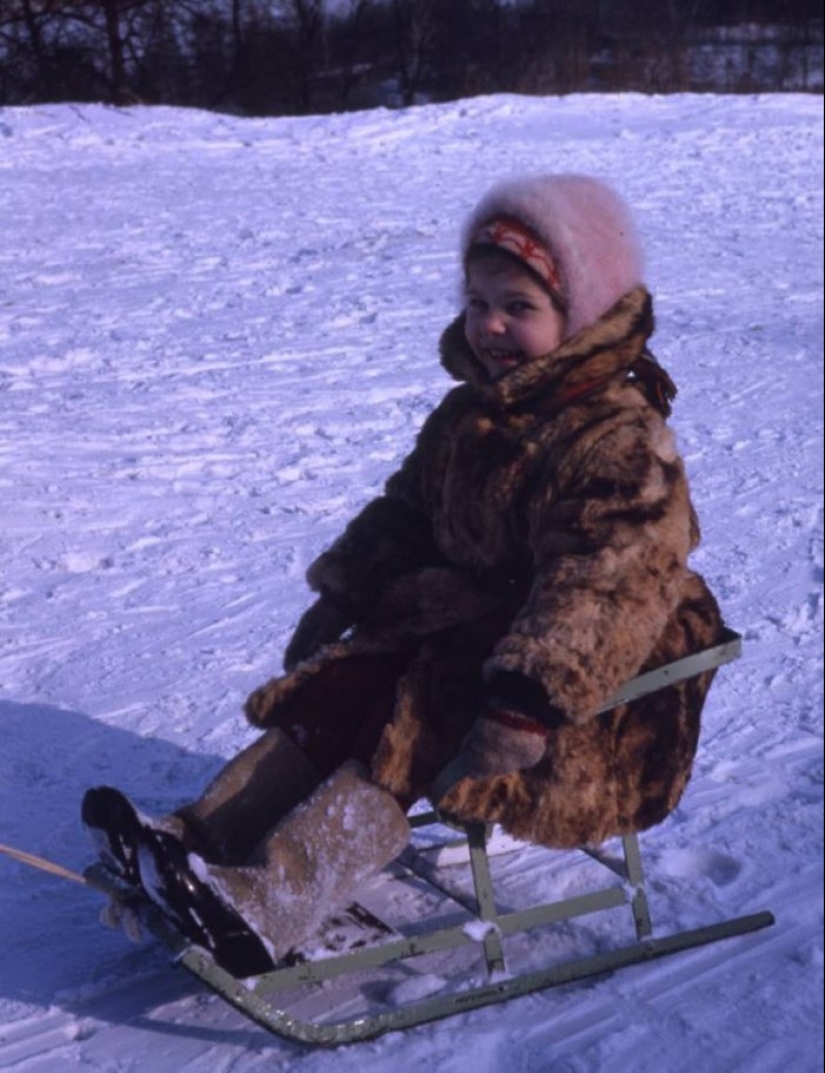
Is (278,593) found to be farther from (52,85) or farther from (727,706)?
(52,85)

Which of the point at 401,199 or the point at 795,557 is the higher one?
the point at 401,199

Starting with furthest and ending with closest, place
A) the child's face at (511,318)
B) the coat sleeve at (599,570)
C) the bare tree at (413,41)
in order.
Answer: the bare tree at (413,41)
the child's face at (511,318)
the coat sleeve at (599,570)

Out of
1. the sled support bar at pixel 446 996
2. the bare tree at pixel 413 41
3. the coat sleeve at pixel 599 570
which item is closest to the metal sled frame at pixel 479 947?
the sled support bar at pixel 446 996

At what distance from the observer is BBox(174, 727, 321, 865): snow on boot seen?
248 cm

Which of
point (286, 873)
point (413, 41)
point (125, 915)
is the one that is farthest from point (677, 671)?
point (413, 41)

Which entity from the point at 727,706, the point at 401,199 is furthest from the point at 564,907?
the point at 401,199

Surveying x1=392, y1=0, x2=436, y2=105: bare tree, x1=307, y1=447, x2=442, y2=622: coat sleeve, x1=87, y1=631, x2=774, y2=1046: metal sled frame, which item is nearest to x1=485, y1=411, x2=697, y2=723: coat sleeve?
x1=87, y1=631, x2=774, y2=1046: metal sled frame

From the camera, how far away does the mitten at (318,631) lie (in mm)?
2834

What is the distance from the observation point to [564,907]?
2.63m

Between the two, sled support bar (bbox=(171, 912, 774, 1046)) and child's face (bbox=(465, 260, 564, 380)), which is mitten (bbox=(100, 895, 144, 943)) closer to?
sled support bar (bbox=(171, 912, 774, 1046))

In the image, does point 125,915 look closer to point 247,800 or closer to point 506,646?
point 247,800

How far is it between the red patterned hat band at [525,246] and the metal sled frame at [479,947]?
24.2 inches

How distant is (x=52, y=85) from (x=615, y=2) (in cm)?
149

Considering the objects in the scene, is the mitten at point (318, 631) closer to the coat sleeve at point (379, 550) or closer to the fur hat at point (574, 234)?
the coat sleeve at point (379, 550)
